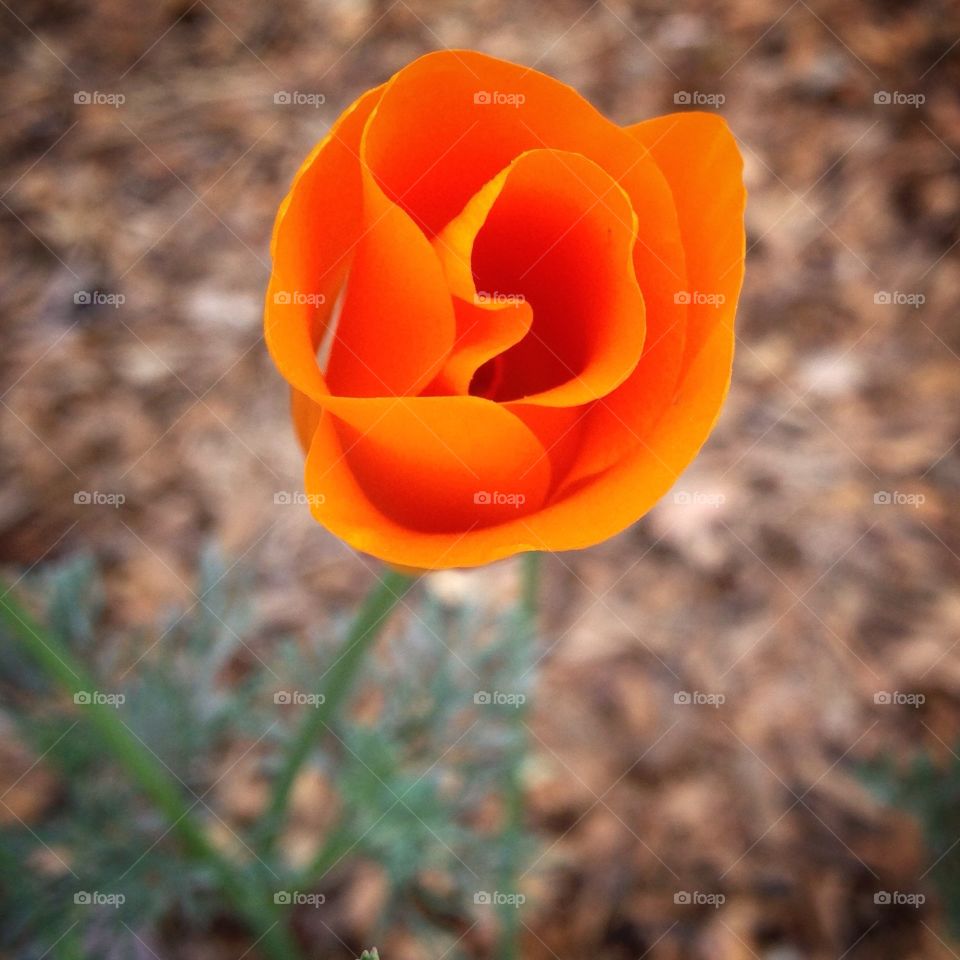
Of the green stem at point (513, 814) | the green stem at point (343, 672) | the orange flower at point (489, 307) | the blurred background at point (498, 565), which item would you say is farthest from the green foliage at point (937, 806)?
the orange flower at point (489, 307)

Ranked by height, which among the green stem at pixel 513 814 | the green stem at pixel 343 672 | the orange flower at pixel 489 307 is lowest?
the green stem at pixel 513 814

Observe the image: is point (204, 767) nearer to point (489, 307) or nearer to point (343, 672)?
point (343, 672)

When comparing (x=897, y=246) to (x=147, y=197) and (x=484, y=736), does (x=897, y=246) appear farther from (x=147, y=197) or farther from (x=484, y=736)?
(x=147, y=197)

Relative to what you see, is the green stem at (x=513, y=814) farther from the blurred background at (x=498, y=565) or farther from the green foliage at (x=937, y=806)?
the green foliage at (x=937, y=806)

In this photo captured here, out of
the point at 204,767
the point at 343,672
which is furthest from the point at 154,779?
the point at 204,767

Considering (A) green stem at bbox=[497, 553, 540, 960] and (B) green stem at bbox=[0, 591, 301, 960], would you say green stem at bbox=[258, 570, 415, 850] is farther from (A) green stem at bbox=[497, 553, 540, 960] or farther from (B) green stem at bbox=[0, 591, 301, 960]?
(A) green stem at bbox=[497, 553, 540, 960]

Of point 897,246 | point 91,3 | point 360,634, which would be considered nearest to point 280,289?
point 360,634
